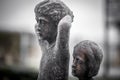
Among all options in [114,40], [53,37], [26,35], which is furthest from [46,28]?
[114,40]

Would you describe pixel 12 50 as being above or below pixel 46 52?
below

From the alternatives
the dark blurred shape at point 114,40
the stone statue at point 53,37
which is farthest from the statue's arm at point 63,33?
the dark blurred shape at point 114,40

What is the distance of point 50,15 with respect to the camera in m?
0.79

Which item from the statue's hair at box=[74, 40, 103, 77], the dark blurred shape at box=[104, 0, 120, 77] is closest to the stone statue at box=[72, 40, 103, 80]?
the statue's hair at box=[74, 40, 103, 77]

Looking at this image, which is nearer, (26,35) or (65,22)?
(65,22)

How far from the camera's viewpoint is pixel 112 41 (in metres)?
2.01

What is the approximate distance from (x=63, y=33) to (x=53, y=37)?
0.05 meters

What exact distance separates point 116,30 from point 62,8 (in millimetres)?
1328

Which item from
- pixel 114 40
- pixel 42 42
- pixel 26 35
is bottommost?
pixel 114 40

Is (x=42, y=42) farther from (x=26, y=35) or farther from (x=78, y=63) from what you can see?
(x=26, y=35)

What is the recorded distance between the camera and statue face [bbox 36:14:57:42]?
0.80m

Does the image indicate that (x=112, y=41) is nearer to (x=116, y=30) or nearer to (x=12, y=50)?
(x=116, y=30)

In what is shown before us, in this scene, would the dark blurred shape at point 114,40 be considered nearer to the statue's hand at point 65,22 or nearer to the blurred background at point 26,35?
the blurred background at point 26,35

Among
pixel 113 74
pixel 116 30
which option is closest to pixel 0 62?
pixel 113 74
